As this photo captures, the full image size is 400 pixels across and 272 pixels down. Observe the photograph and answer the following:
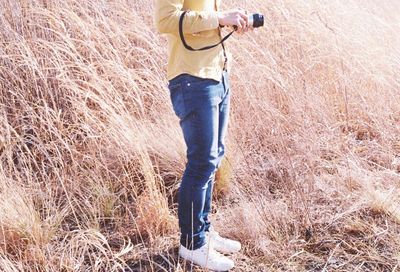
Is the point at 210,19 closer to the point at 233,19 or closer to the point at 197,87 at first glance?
the point at 233,19

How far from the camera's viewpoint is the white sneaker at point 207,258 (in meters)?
2.03

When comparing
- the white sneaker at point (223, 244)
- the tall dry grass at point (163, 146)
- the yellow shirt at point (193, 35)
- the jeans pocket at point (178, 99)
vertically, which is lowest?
the white sneaker at point (223, 244)

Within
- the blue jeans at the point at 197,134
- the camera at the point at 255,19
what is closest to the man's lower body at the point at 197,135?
the blue jeans at the point at 197,134

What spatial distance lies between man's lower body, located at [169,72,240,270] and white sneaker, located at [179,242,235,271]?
17 millimetres

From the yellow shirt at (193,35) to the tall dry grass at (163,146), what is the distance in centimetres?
74

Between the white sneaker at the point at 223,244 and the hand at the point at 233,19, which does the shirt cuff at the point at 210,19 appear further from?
the white sneaker at the point at 223,244

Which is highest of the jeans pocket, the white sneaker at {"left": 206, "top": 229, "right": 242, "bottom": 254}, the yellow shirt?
the yellow shirt

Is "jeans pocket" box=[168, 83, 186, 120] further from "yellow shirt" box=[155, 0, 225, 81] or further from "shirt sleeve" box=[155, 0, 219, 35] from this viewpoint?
"shirt sleeve" box=[155, 0, 219, 35]

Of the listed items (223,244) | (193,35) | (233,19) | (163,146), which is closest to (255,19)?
(233,19)

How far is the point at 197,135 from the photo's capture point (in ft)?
6.08

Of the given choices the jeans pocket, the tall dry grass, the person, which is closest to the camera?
the person

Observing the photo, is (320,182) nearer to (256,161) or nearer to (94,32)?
(256,161)

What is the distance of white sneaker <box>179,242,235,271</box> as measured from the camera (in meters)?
2.03

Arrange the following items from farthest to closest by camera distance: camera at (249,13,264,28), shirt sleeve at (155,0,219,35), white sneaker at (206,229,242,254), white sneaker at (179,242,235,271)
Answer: white sneaker at (206,229,242,254) → white sneaker at (179,242,235,271) → camera at (249,13,264,28) → shirt sleeve at (155,0,219,35)
